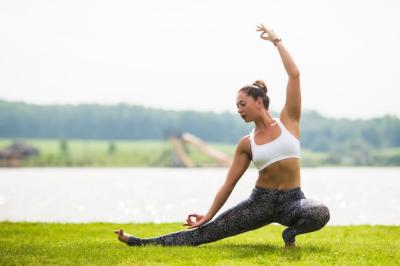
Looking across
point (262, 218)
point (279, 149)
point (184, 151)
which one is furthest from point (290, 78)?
point (184, 151)

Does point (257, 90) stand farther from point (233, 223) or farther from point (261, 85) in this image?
point (233, 223)

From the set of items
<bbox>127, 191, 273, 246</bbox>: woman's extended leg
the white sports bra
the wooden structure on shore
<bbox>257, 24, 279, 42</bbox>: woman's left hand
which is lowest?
<bbox>127, 191, 273, 246</bbox>: woman's extended leg

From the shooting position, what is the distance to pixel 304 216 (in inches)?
270

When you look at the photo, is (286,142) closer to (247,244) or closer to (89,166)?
(247,244)

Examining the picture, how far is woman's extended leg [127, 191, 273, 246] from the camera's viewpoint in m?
7.12

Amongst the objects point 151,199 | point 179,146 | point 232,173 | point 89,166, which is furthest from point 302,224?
point 89,166

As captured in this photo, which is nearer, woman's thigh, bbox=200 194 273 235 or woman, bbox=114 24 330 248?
woman, bbox=114 24 330 248

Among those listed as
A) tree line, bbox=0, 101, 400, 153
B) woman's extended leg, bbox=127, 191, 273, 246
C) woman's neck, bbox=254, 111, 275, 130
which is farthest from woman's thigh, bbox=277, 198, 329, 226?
tree line, bbox=0, 101, 400, 153

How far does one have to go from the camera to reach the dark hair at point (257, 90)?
22.6 ft

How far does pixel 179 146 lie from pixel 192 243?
3652 inches

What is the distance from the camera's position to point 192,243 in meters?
7.37

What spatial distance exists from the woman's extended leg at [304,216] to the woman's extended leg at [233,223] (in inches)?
7.7

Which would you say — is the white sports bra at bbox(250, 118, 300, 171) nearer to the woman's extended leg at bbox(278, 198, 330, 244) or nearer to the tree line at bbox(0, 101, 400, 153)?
the woman's extended leg at bbox(278, 198, 330, 244)

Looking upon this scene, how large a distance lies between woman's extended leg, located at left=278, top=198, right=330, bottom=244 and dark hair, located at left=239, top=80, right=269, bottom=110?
1111 millimetres
